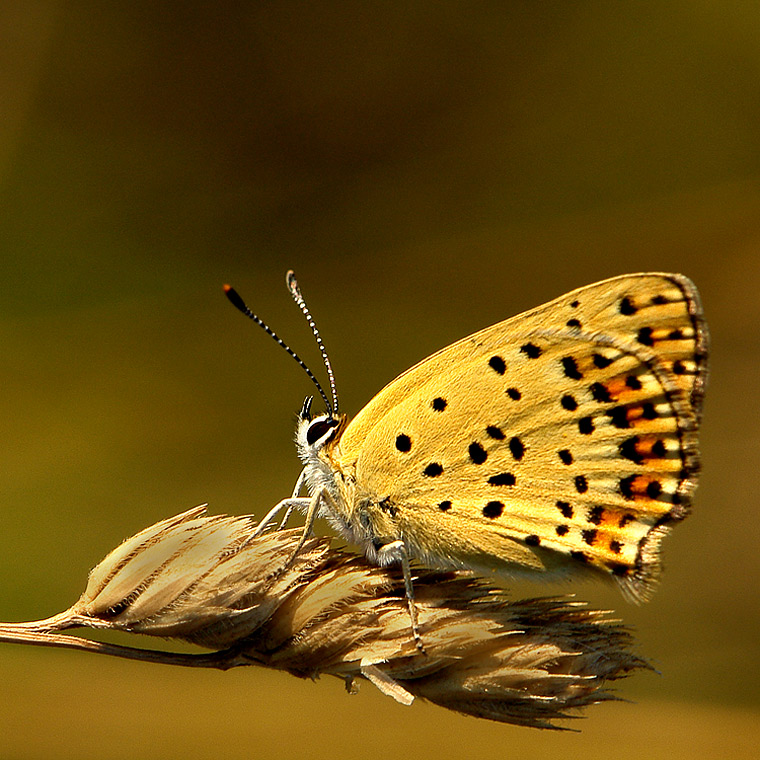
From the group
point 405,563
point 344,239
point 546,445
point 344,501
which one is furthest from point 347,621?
point 344,239

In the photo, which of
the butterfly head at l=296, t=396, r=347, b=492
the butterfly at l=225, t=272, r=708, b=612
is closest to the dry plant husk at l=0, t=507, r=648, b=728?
the butterfly at l=225, t=272, r=708, b=612

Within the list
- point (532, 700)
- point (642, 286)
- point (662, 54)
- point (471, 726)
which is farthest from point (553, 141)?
point (532, 700)

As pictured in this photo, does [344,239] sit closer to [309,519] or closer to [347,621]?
[309,519]

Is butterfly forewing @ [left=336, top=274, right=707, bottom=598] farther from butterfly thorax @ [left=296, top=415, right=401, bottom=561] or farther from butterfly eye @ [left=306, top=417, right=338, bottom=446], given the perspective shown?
butterfly eye @ [left=306, top=417, right=338, bottom=446]

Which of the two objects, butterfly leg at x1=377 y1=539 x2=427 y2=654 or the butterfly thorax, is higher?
the butterfly thorax

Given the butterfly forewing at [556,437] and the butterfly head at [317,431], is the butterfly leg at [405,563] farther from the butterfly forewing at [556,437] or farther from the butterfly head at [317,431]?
the butterfly head at [317,431]
